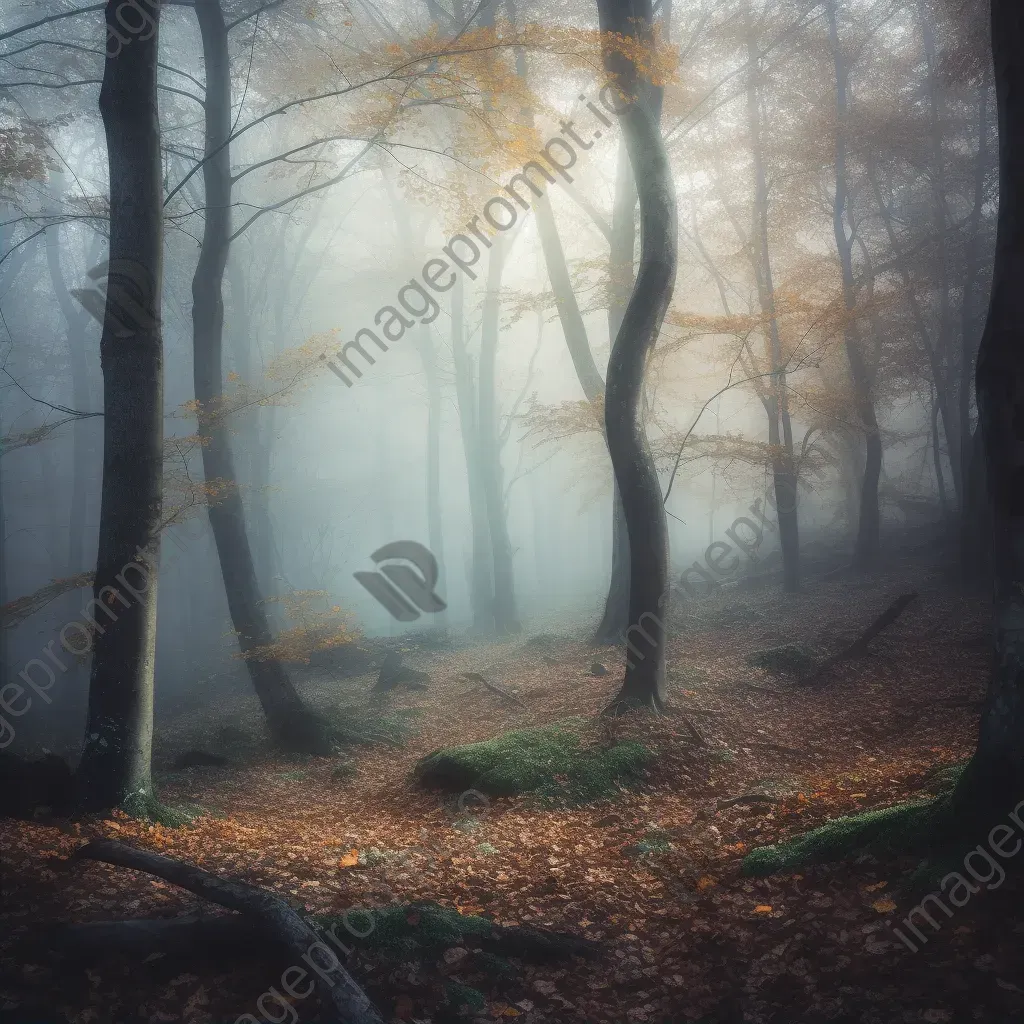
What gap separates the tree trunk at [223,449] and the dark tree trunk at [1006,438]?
8.14 m

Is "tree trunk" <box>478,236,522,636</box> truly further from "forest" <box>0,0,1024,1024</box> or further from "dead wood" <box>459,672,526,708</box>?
"dead wood" <box>459,672,526,708</box>

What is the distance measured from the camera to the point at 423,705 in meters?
11.9

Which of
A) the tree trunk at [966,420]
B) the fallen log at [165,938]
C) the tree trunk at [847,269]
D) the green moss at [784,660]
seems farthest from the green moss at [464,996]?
the tree trunk at [847,269]

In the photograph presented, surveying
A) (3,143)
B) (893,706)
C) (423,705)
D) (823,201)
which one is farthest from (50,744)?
(823,201)

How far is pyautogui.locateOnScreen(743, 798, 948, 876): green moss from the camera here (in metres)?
3.68

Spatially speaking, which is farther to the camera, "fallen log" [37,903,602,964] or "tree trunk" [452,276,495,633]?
"tree trunk" [452,276,495,633]

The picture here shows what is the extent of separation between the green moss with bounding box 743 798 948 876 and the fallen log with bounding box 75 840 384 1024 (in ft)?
9.08

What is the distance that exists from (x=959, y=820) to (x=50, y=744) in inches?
617

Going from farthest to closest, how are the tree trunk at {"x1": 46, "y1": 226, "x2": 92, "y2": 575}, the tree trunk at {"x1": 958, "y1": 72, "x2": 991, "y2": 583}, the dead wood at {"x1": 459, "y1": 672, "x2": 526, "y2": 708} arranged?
the tree trunk at {"x1": 46, "y1": 226, "x2": 92, "y2": 575}, the tree trunk at {"x1": 958, "y1": 72, "x2": 991, "y2": 583}, the dead wood at {"x1": 459, "y1": 672, "x2": 526, "y2": 708}

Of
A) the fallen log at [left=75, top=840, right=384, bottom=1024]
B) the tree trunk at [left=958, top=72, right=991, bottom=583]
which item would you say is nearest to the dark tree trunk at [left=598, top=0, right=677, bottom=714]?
the fallen log at [left=75, top=840, right=384, bottom=1024]

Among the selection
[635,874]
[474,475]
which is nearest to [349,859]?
[635,874]

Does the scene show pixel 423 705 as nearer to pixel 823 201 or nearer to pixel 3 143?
pixel 3 143

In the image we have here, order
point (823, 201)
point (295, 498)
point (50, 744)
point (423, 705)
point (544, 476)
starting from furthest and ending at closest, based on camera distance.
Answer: point (544, 476) → point (295, 498) → point (823, 201) → point (50, 744) → point (423, 705)

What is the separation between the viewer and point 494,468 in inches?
824
